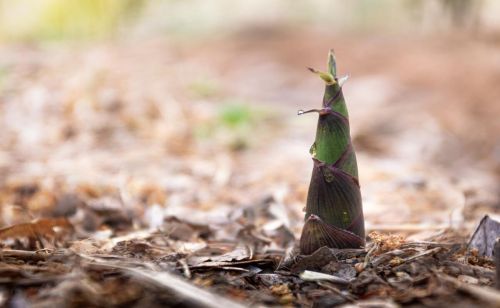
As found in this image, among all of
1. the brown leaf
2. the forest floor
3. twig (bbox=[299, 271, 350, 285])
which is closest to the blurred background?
the forest floor

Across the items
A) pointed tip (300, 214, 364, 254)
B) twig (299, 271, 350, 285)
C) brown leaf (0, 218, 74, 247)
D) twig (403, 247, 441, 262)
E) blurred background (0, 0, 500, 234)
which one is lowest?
twig (299, 271, 350, 285)

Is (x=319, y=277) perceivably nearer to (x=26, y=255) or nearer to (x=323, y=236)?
(x=323, y=236)

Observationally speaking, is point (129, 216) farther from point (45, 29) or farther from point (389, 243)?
point (45, 29)

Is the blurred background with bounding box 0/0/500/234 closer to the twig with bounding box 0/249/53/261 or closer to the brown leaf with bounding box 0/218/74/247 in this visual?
the brown leaf with bounding box 0/218/74/247

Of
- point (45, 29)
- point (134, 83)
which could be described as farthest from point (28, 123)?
point (45, 29)

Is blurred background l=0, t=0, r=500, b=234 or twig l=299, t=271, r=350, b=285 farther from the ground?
blurred background l=0, t=0, r=500, b=234

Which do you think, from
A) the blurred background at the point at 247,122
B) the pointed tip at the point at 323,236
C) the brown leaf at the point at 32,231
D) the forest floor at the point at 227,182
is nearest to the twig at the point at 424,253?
the forest floor at the point at 227,182

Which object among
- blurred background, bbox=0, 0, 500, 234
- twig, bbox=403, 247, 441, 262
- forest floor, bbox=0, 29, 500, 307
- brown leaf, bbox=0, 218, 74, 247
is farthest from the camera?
blurred background, bbox=0, 0, 500, 234
